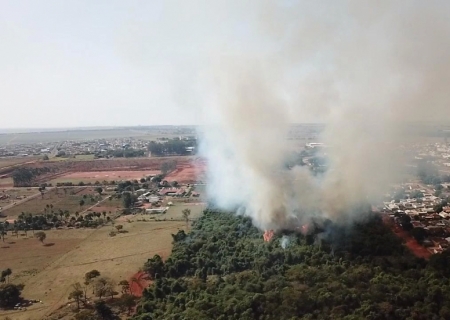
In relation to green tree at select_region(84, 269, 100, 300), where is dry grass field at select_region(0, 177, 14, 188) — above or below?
above

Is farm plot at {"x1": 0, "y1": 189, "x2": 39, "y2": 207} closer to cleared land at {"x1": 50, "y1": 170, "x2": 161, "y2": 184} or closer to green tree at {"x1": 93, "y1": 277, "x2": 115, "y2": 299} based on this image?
cleared land at {"x1": 50, "y1": 170, "x2": 161, "y2": 184}

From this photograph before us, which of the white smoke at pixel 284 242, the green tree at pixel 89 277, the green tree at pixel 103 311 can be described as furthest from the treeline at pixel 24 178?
the white smoke at pixel 284 242

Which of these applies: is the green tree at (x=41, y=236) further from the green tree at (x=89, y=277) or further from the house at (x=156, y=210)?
the house at (x=156, y=210)

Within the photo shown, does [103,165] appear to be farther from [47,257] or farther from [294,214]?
[294,214]

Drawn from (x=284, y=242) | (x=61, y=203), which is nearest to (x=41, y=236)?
(x=61, y=203)

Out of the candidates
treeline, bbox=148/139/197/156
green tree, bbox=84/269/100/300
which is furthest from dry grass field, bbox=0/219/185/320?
treeline, bbox=148/139/197/156
